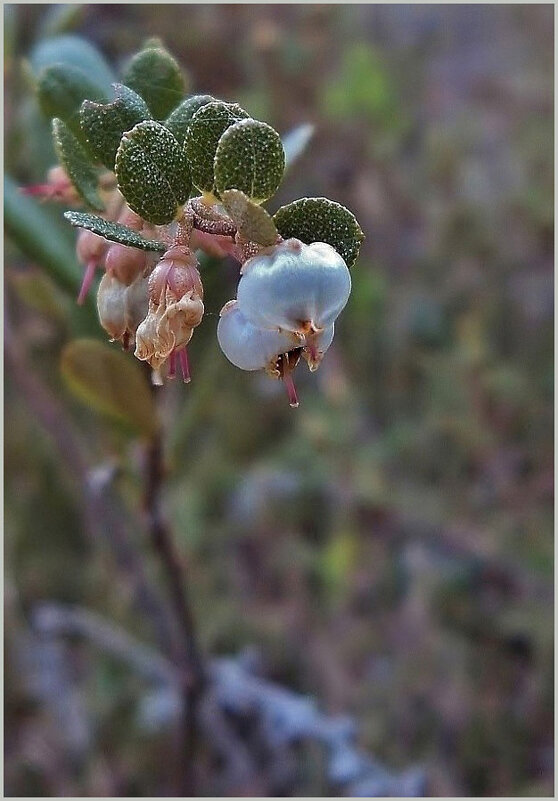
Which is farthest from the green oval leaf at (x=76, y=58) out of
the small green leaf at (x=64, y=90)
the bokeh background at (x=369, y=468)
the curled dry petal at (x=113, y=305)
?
the bokeh background at (x=369, y=468)

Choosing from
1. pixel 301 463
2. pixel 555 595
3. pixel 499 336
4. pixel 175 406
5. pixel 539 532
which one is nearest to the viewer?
pixel 175 406

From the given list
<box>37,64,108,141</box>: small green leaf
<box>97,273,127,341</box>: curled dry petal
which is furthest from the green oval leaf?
<box>97,273,127,341</box>: curled dry petal

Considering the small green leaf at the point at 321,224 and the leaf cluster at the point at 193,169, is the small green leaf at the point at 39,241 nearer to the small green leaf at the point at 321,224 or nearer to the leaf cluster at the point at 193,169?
the leaf cluster at the point at 193,169

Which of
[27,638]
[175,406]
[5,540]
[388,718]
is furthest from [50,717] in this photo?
[175,406]

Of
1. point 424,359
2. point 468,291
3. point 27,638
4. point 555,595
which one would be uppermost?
point 468,291

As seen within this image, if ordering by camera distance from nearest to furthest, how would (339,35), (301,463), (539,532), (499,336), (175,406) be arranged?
(175,406), (539,532), (301,463), (499,336), (339,35)

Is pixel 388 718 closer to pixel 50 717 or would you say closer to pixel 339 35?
pixel 50 717
